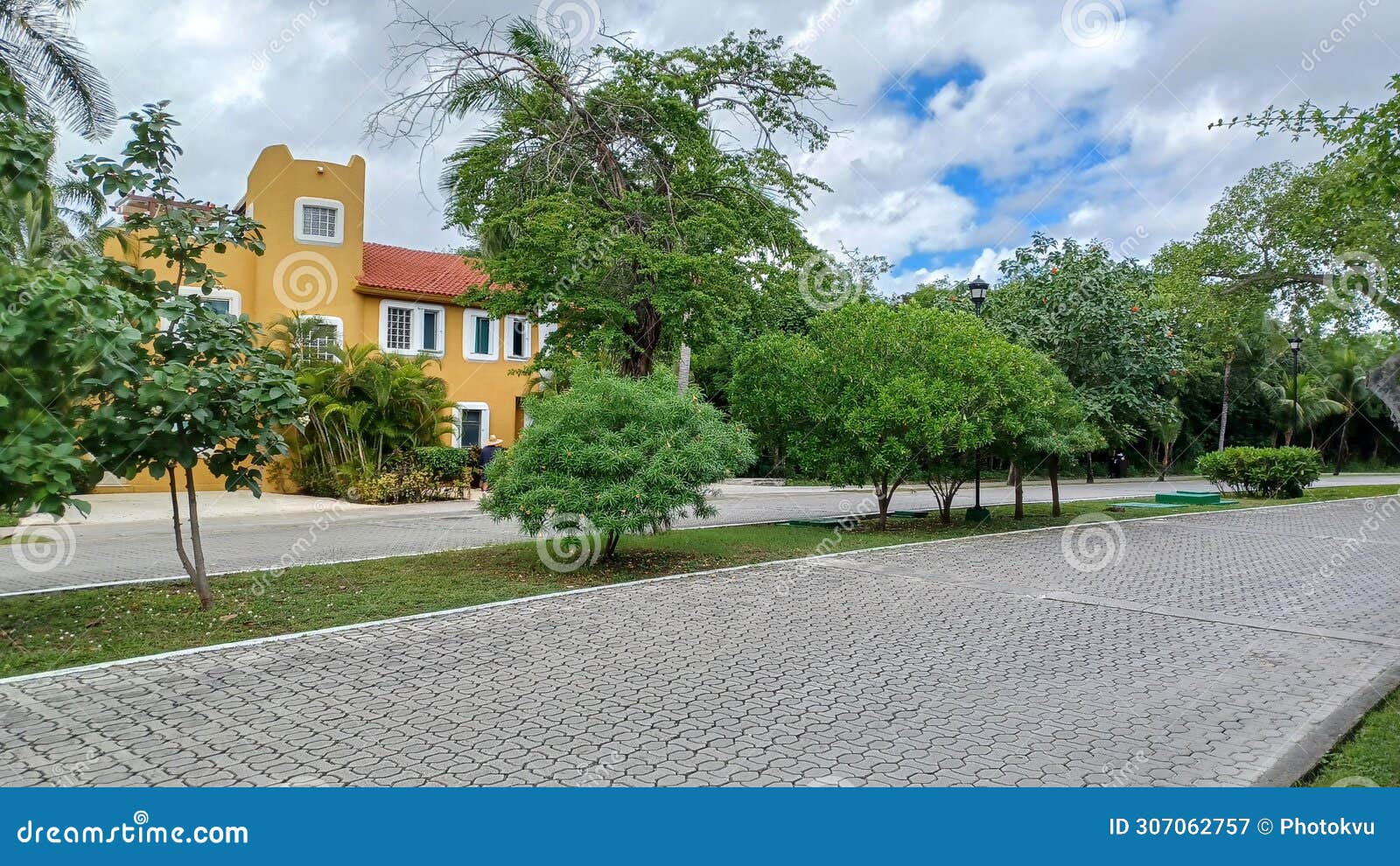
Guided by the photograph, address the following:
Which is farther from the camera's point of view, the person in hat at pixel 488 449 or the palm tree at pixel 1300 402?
the palm tree at pixel 1300 402

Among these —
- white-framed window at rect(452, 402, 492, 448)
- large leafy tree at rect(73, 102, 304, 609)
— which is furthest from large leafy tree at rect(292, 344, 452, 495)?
large leafy tree at rect(73, 102, 304, 609)

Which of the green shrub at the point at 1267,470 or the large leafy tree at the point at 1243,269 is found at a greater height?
the large leafy tree at the point at 1243,269

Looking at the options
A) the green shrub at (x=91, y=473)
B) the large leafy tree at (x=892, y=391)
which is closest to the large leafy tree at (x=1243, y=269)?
the large leafy tree at (x=892, y=391)

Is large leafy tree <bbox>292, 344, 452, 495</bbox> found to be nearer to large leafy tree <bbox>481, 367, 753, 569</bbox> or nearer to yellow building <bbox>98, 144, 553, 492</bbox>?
yellow building <bbox>98, 144, 553, 492</bbox>

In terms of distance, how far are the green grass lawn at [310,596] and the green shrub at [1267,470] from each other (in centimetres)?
1682

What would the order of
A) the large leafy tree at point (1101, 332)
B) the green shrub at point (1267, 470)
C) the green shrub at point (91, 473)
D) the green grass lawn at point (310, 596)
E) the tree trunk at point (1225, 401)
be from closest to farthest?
the green shrub at point (91, 473) < the green grass lawn at point (310, 596) < the large leafy tree at point (1101, 332) < the green shrub at point (1267, 470) < the tree trunk at point (1225, 401)

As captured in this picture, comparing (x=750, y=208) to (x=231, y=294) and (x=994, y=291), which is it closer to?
(x=994, y=291)

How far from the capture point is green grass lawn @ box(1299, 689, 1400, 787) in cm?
446

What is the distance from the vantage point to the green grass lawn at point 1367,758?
4457 millimetres

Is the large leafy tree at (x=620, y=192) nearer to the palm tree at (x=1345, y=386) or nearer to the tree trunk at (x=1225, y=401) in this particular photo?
the tree trunk at (x=1225, y=401)

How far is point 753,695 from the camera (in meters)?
5.71

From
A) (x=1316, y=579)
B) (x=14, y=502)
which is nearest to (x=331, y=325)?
(x=14, y=502)

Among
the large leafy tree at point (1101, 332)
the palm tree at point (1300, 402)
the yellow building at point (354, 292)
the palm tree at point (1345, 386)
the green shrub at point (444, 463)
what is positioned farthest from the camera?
the palm tree at point (1345, 386)

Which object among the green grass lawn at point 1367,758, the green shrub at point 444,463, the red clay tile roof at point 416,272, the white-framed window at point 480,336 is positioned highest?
the red clay tile roof at point 416,272
